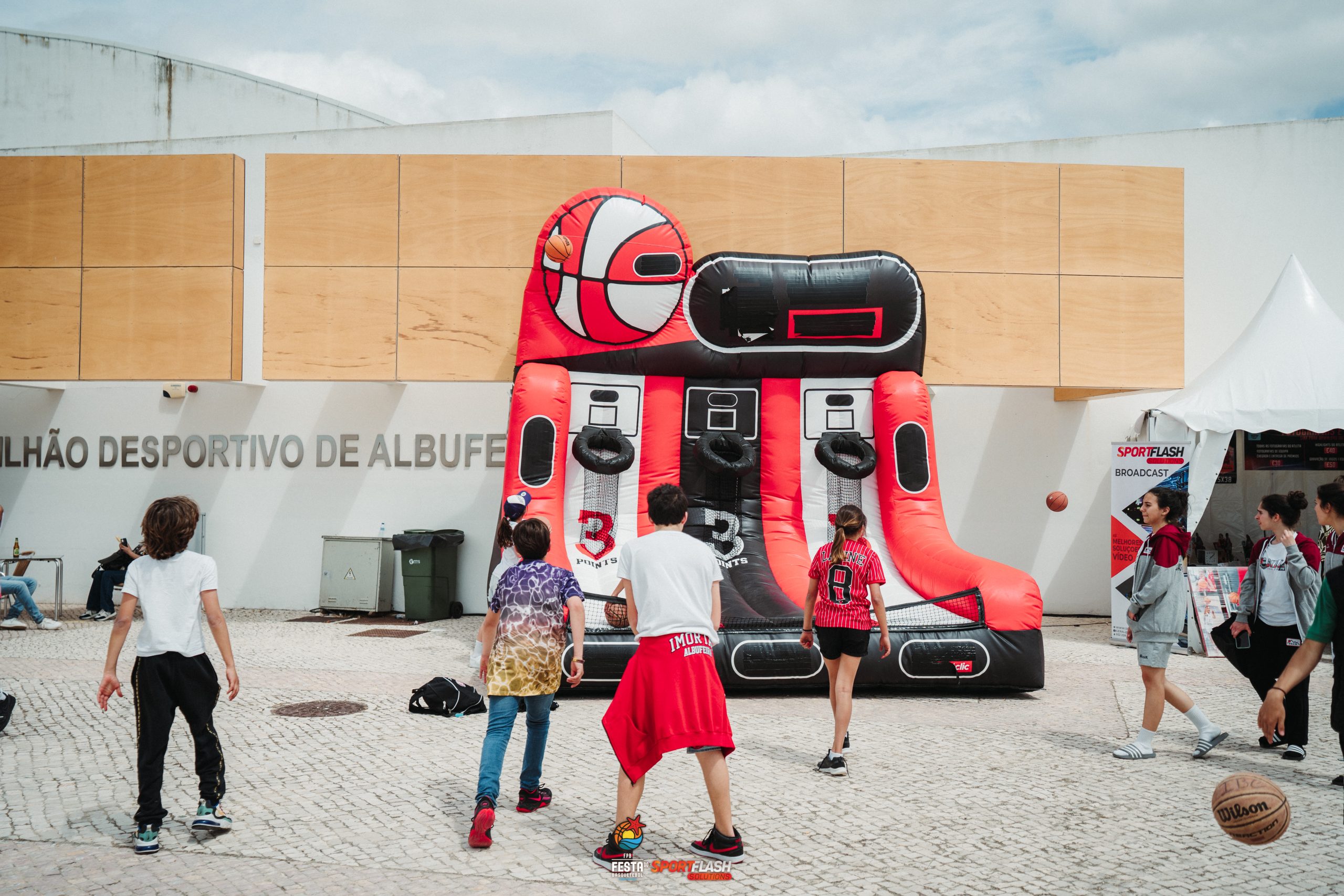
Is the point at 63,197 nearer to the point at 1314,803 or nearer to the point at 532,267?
the point at 532,267

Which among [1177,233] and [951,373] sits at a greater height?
[1177,233]

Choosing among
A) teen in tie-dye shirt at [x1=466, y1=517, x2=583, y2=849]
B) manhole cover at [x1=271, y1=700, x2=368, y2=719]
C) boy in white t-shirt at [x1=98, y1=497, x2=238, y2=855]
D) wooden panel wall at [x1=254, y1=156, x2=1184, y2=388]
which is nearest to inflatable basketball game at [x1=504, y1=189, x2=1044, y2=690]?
wooden panel wall at [x1=254, y1=156, x2=1184, y2=388]

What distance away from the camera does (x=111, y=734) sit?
6406mm

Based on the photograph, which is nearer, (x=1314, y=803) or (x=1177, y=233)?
(x=1314, y=803)

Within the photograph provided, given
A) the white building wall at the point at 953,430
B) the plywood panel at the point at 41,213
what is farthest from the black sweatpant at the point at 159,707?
the plywood panel at the point at 41,213

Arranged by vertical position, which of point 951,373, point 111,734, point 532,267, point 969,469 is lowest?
point 111,734

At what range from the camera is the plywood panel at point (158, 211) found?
11406 mm

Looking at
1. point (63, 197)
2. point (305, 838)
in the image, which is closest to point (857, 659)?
point (305, 838)

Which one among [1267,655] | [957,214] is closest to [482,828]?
[1267,655]

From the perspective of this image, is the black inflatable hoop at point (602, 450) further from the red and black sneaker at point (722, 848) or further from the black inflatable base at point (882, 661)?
the red and black sneaker at point (722, 848)

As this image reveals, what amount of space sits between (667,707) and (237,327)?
29.8 feet

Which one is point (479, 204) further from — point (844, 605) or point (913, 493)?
point (844, 605)

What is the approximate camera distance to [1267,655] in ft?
21.2

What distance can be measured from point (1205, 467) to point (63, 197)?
12.7m
